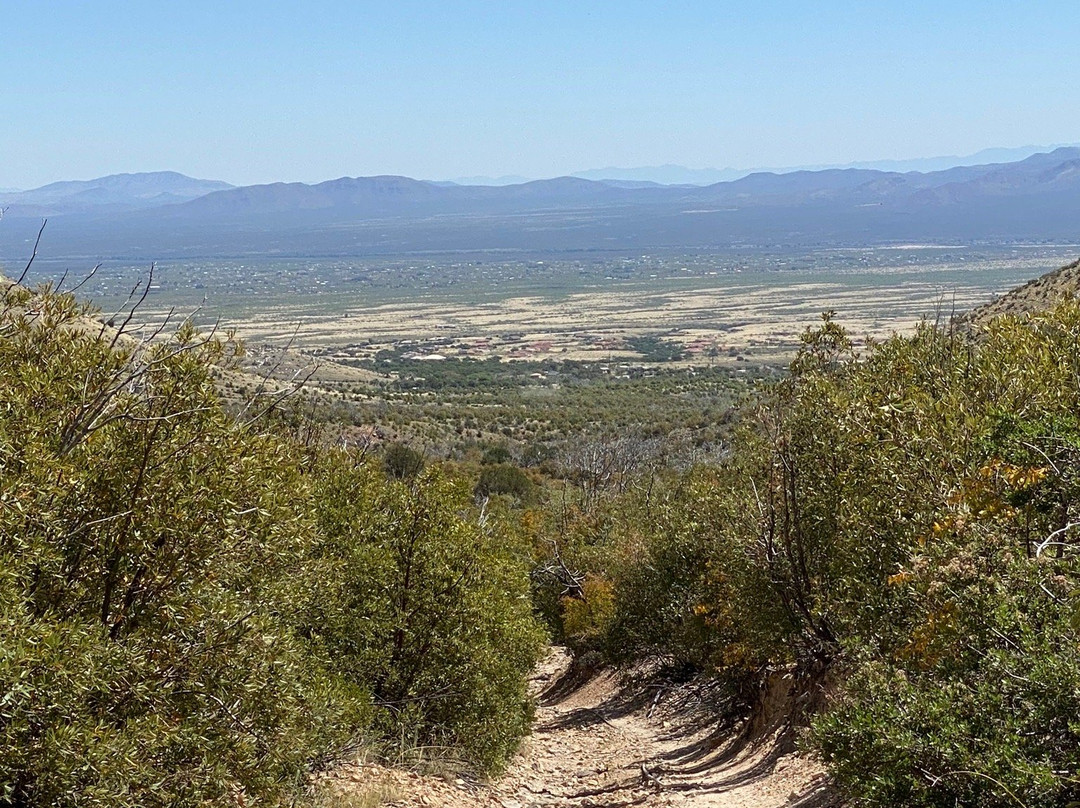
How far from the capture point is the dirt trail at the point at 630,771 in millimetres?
12320

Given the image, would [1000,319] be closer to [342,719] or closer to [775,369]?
[342,719]

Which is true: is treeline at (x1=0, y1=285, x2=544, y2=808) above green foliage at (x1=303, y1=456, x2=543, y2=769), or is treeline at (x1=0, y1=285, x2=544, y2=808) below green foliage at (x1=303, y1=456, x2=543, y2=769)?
above

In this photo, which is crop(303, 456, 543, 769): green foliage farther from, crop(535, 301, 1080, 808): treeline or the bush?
the bush

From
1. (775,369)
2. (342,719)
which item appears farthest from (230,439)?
(775,369)

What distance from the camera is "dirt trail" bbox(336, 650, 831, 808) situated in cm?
1232

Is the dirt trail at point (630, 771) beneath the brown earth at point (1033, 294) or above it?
beneath

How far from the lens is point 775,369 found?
106m

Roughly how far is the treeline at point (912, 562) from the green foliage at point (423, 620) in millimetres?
3505

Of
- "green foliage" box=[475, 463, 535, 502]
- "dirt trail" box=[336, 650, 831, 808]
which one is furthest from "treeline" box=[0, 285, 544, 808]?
"green foliage" box=[475, 463, 535, 502]

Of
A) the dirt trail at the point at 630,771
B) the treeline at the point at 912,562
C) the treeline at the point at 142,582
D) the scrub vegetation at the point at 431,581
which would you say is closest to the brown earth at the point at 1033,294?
the dirt trail at the point at 630,771

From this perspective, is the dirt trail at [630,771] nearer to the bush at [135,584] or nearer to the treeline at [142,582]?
the treeline at [142,582]

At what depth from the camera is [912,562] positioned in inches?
347

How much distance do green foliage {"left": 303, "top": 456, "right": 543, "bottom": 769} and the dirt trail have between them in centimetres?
95

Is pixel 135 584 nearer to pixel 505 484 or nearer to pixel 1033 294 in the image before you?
pixel 505 484
